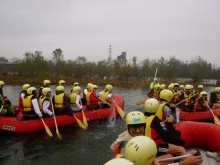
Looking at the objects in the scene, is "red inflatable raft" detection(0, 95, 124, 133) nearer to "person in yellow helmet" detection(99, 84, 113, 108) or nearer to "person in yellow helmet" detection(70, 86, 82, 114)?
"person in yellow helmet" detection(70, 86, 82, 114)

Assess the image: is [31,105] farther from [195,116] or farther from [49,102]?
[195,116]

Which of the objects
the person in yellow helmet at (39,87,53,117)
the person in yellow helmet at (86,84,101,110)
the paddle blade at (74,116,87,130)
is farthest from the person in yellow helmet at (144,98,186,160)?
the person in yellow helmet at (86,84,101,110)

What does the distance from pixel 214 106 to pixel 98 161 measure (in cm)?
676

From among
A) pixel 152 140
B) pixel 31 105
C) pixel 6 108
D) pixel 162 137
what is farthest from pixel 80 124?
pixel 152 140

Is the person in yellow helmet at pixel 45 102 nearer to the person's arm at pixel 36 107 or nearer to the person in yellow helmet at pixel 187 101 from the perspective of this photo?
the person's arm at pixel 36 107

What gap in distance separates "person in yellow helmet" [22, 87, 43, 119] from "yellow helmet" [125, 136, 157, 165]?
220 inches

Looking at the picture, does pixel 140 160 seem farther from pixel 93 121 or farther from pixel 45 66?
pixel 45 66

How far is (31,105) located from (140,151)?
5810 mm

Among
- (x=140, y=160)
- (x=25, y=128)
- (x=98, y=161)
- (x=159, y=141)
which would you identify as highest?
(x=140, y=160)

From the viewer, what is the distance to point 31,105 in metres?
7.04

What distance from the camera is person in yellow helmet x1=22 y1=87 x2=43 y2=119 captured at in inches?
275

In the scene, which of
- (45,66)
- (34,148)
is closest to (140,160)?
(34,148)

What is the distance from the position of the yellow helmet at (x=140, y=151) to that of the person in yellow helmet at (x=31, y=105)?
5577 mm

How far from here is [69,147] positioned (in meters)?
6.54
